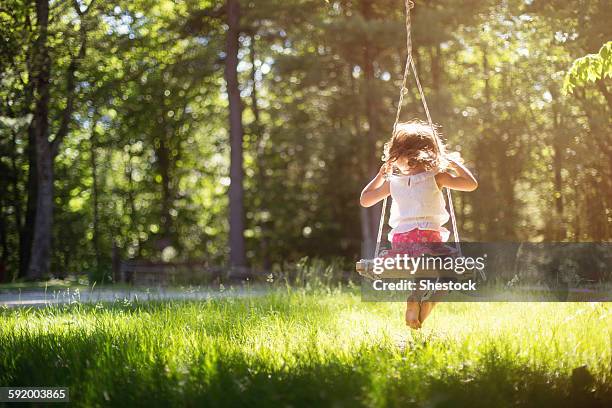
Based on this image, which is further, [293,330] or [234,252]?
[234,252]

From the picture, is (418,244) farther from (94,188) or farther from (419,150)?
(94,188)

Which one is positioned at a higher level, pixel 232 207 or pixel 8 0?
pixel 8 0

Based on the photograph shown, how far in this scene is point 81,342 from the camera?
638cm

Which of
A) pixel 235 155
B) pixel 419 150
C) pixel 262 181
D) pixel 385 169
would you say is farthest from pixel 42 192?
pixel 419 150

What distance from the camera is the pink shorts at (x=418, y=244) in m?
5.73

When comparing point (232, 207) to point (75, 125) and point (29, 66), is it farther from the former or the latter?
point (75, 125)

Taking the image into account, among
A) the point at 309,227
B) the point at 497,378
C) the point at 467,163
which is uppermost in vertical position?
the point at 467,163

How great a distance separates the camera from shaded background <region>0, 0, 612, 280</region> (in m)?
19.5

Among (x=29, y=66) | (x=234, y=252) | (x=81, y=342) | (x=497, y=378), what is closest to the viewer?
(x=497, y=378)

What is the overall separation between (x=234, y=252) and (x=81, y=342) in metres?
13.3

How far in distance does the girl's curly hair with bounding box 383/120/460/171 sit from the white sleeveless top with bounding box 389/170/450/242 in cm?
8

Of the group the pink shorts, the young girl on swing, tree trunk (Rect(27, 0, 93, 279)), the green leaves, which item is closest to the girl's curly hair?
the young girl on swing

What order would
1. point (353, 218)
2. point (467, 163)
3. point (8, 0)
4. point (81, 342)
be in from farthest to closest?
point (353, 218), point (467, 163), point (8, 0), point (81, 342)

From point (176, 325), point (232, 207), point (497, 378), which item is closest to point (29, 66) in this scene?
point (232, 207)
